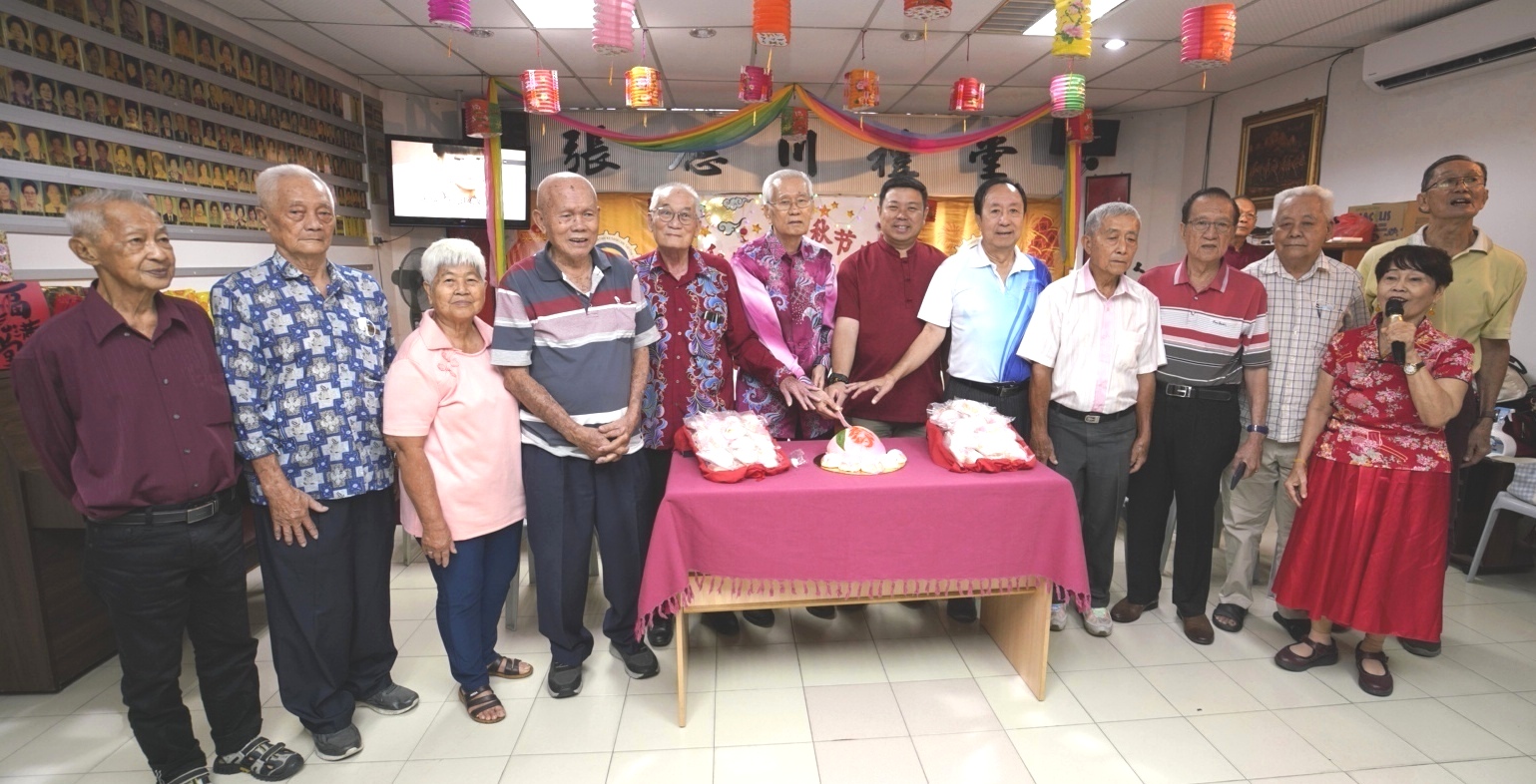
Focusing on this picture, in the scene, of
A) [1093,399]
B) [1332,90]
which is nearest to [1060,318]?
[1093,399]

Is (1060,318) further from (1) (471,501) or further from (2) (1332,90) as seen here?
(2) (1332,90)

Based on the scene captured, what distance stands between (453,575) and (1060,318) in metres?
2.19

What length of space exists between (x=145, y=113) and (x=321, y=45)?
5.62ft

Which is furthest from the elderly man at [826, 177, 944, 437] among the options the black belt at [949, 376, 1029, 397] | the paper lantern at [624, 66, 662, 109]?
the paper lantern at [624, 66, 662, 109]

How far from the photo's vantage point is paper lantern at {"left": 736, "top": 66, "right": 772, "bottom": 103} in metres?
4.92

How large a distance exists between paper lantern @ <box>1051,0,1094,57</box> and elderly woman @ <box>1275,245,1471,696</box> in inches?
66.5

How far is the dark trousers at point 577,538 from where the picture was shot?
2.30 meters

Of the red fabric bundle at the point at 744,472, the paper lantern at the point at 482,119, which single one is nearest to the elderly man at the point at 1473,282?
the red fabric bundle at the point at 744,472

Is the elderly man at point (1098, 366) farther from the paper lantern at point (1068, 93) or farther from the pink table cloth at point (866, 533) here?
the paper lantern at point (1068, 93)

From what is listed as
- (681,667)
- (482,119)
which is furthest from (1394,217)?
(482,119)

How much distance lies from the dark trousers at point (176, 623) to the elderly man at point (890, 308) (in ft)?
6.40

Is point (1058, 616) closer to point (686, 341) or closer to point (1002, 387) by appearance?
point (1002, 387)

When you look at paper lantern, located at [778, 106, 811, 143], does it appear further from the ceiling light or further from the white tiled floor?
the white tiled floor

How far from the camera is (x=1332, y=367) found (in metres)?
2.50
